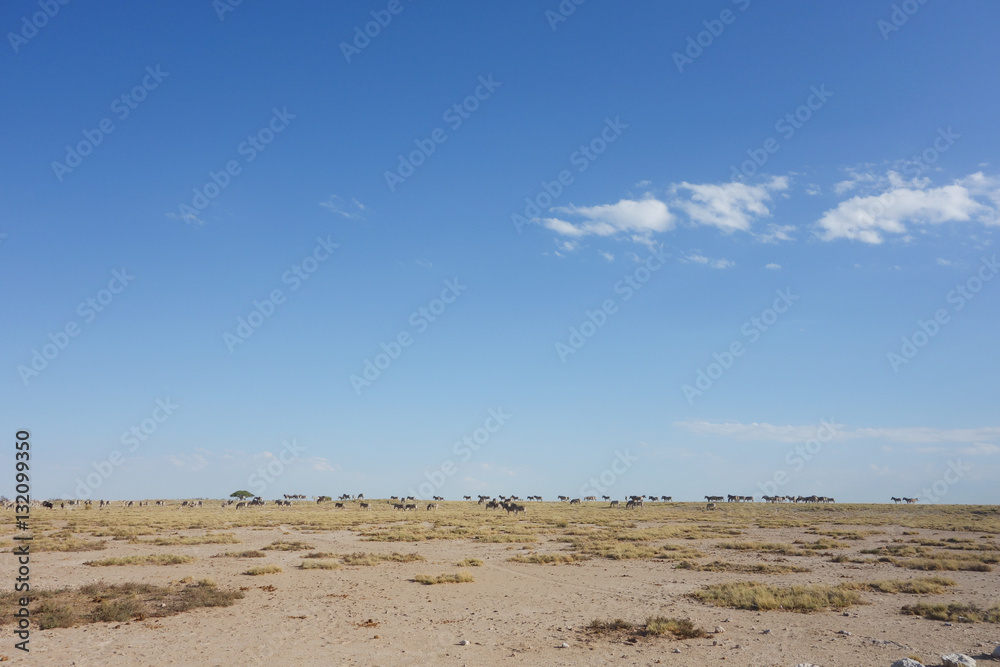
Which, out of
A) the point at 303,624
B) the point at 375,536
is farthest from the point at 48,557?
the point at 303,624

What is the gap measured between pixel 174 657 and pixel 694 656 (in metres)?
11.2

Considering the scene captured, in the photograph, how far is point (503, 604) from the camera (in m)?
18.3

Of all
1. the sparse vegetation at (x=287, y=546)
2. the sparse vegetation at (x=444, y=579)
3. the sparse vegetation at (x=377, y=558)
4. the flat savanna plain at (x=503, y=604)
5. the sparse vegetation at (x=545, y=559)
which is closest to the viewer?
the flat savanna plain at (x=503, y=604)

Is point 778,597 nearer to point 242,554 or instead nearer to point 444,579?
point 444,579

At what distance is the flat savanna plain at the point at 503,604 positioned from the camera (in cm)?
1291

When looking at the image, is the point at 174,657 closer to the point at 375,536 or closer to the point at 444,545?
the point at 444,545

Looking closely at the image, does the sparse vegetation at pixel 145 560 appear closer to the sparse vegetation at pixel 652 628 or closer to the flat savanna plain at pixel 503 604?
Answer: the flat savanna plain at pixel 503 604

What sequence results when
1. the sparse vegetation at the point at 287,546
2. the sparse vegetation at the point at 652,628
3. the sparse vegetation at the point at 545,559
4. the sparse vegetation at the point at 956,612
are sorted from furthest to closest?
the sparse vegetation at the point at 287,546 → the sparse vegetation at the point at 545,559 → the sparse vegetation at the point at 956,612 → the sparse vegetation at the point at 652,628

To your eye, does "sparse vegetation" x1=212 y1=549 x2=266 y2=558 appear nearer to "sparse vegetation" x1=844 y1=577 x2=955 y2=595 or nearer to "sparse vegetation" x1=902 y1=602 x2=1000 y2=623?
"sparse vegetation" x1=844 y1=577 x2=955 y2=595

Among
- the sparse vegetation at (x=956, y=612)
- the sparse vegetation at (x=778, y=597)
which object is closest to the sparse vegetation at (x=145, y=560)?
the sparse vegetation at (x=778, y=597)

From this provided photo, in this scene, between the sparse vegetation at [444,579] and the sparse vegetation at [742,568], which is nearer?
the sparse vegetation at [444,579]

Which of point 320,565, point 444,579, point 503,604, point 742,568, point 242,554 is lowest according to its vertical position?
point 242,554

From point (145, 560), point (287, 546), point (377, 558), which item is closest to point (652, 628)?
point (377, 558)

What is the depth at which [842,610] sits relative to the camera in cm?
1700
